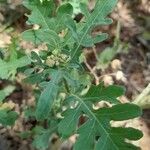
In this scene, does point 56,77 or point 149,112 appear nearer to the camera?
point 56,77

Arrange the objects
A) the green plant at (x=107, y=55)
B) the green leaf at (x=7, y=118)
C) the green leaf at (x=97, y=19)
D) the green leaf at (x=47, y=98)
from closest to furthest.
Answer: the green leaf at (x=47, y=98) < the green leaf at (x=97, y=19) < the green leaf at (x=7, y=118) < the green plant at (x=107, y=55)

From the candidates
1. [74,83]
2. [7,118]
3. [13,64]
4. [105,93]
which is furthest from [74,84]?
[7,118]

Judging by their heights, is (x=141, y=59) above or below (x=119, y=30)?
below

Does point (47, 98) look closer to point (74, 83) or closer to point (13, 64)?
point (74, 83)

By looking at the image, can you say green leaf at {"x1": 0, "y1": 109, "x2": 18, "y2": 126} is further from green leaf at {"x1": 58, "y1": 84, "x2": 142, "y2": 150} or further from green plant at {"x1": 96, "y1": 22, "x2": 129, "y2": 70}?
green plant at {"x1": 96, "y1": 22, "x2": 129, "y2": 70}

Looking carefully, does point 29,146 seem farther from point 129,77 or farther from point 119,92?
point 119,92

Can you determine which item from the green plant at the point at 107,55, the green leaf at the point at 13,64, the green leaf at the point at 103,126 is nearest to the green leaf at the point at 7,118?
the green leaf at the point at 13,64

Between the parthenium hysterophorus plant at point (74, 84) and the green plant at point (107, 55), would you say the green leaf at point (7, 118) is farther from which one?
the green plant at point (107, 55)

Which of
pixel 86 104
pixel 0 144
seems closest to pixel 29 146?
pixel 0 144
